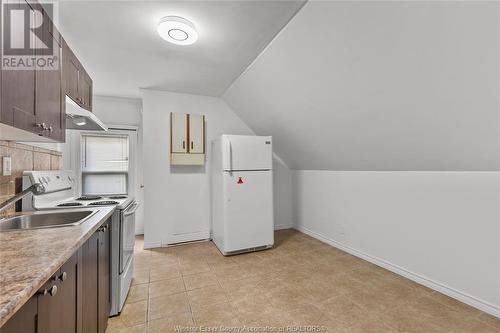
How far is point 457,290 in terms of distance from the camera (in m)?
2.13

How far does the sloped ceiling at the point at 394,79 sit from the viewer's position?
1425 mm

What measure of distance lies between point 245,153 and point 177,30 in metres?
1.73

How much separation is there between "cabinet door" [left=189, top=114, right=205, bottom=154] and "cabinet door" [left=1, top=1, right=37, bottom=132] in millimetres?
2488

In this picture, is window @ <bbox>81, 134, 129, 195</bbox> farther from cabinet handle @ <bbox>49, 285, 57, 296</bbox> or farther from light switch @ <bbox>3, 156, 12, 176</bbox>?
cabinet handle @ <bbox>49, 285, 57, 296</bbox>

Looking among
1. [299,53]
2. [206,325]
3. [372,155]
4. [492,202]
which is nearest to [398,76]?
[299,53]

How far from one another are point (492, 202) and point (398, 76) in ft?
4.35

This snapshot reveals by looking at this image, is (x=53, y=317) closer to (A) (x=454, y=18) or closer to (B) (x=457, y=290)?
(A) (x=454, y=18)

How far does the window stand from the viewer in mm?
3805

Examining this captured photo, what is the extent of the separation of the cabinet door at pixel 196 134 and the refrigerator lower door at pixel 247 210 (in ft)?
2.83

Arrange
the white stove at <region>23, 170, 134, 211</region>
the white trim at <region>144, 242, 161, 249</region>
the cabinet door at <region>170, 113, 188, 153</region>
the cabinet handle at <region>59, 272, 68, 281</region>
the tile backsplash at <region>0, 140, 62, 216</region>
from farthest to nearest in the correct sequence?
the cabinet door at <region>170, 113, 188, 153</region> < the white trim at <region>144, 242, 161, 249</region> < the white stove at <region>23, 170, 134, 211</region> < the tile backsplash at <region>0, 140, 62, 216</region> < the cabinet handle at <region>59, 272, 68, 281</region>

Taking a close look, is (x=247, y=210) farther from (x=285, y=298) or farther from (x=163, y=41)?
(x=163, y=41)

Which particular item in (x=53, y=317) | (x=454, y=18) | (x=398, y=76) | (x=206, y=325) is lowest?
(x=206, y=325)

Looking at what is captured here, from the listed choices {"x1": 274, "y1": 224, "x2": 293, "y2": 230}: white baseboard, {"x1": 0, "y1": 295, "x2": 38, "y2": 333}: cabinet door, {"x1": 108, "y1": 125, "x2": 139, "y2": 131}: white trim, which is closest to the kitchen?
{"x1": 0, "y1": 295, "x2": 38, "y2": 333}: cabinet door

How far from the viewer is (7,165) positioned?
5.27 ft
